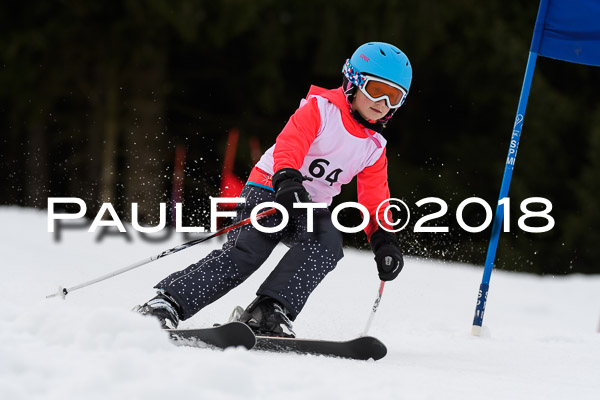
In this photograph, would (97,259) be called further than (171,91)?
No

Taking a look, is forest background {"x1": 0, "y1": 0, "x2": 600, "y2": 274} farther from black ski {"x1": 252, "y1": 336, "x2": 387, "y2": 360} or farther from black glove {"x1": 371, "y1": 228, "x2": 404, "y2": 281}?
black ski {"x1": 252, "y1": 336, "x2": 387, "y2": 360}

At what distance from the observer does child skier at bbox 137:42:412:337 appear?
338 centimetres

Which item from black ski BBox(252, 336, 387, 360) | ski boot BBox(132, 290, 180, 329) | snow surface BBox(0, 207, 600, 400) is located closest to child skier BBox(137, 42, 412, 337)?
ski boot BBox(132, 290, 180, 329)

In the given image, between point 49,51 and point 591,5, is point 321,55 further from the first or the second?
point 591,5

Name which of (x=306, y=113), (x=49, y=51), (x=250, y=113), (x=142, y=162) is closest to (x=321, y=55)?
(x=250, y=113)

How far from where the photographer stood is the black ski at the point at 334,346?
3168mm

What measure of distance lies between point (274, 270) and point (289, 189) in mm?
421

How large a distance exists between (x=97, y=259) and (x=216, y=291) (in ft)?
10.7

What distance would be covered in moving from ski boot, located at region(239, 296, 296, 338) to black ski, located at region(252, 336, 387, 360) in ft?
0.54

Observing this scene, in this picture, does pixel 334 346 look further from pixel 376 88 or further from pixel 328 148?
pixel 376 88

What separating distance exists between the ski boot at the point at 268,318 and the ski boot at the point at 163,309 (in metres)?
0.32

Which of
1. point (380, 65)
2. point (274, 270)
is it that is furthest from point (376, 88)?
point (274, 270)

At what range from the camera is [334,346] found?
3.20 metres

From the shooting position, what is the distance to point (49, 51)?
12352mm
